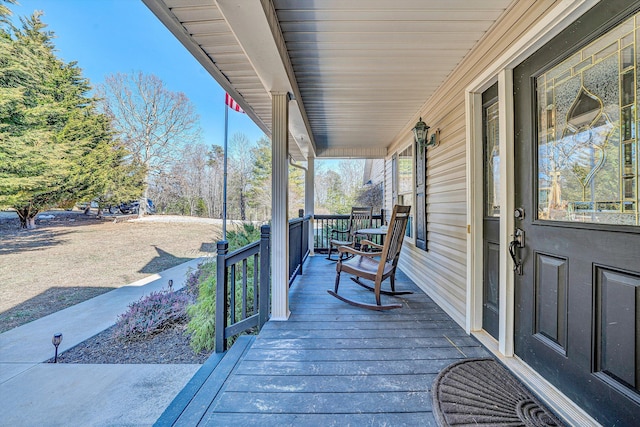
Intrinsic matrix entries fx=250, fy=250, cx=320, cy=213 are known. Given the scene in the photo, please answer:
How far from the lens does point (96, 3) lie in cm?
784

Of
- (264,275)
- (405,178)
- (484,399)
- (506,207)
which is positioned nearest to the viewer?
(484,399)

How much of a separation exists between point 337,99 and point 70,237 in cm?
1181

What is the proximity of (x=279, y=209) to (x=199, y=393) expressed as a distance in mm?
1530

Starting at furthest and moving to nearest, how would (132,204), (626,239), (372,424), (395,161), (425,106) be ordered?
(132,204)
(395,161)
(425,106)
(372,424)
(626,239)

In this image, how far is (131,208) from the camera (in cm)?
1258

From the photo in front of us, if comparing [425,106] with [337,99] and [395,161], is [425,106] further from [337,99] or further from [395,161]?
[395,161]

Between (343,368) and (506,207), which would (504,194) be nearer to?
(506,207)

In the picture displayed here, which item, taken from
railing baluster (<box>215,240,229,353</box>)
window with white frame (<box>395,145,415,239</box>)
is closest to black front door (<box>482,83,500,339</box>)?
window with white frame (<box>395,145,415,239</box>)

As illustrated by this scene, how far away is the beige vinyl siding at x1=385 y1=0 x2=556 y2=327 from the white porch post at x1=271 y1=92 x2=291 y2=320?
1677mm

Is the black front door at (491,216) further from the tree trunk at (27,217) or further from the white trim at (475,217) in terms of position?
the tree trunk at (27,217)

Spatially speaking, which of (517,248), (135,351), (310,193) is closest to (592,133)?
(517,248)

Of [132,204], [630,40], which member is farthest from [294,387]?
[132,204]

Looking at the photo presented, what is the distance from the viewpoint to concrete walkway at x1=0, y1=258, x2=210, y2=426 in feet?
6.56

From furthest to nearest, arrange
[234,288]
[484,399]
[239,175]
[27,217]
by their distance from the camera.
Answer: [239,175] → [27,217] → [234,288] → [484,399]
